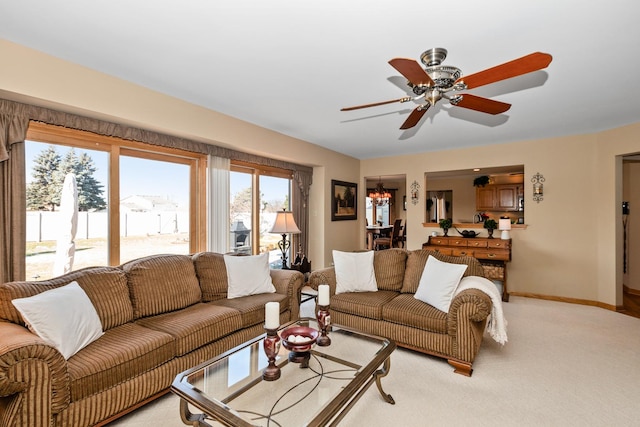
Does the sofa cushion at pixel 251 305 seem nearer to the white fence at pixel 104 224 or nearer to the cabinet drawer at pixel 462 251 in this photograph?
the white fence at pixel 104 224

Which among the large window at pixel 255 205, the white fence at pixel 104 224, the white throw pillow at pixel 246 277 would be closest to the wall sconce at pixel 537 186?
the large window at pixel 255 205

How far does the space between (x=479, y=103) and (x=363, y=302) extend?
82.6 inches

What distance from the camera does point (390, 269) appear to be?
3.51 meters

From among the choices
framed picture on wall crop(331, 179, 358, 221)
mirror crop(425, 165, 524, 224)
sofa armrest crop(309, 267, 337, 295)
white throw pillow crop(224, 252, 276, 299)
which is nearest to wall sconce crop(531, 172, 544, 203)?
mirror crop(425, 165, 524, 224)

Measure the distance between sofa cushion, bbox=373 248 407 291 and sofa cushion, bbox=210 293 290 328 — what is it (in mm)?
1169

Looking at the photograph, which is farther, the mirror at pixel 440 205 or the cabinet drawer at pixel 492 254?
the mirror at pixel 440 205

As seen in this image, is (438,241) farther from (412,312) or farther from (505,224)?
(412,312)

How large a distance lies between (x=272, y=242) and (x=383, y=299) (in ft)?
7.85

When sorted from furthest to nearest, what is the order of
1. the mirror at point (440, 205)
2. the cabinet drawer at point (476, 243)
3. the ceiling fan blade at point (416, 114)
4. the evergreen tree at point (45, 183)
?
the mirror at point (440, 205) → the cabinet drawer at point (476, 243) → the evergreen tree at point (45, 183) → the ceiling fan blade at point (416, 114)

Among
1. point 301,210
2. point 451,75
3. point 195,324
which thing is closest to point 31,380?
point 195,324

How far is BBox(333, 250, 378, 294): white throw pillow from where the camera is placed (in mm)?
3422

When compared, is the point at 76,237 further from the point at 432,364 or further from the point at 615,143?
the point at 615,143

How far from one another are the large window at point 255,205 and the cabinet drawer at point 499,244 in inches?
138

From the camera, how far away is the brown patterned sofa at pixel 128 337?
154 centimetres
